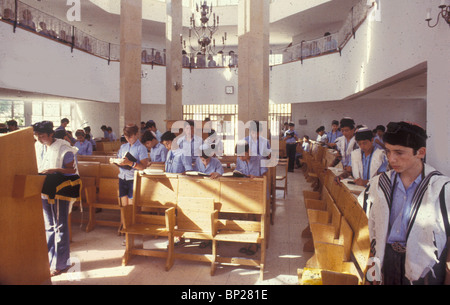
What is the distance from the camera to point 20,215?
1.60 meters

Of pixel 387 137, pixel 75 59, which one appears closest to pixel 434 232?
pixel 387 137

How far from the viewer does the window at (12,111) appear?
565 inches

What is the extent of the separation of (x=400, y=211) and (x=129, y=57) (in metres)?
9.02

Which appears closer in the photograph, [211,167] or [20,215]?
[20,215]

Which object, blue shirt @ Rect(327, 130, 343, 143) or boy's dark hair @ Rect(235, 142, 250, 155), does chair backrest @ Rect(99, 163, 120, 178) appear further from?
blue shirt @ Rect(327, 130, 343, 143)

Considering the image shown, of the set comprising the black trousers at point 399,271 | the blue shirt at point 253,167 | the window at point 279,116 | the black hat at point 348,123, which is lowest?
the black trousers at point 399,271

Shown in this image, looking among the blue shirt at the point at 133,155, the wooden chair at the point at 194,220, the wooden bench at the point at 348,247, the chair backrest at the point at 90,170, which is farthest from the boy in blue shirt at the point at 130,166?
the wooden bench at the point at 348,247

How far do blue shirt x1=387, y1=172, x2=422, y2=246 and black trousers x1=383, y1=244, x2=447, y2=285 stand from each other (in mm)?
77

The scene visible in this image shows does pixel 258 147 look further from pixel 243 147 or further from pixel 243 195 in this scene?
pixel 243 195

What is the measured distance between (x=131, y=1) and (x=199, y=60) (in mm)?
7426

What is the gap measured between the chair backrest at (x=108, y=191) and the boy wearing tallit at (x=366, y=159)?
136 inches

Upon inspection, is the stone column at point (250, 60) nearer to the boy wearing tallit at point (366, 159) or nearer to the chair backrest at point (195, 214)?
the boy wearing tallit at point (366, 159)

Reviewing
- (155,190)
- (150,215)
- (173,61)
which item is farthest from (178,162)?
(173,61)

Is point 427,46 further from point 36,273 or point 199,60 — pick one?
point 199,60
